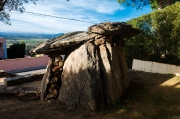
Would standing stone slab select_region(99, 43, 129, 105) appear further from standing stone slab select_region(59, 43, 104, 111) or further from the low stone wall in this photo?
the low stone wall

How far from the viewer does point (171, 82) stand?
26.6ft

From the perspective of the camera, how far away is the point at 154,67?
35.9ft

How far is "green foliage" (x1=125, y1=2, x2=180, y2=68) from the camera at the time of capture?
10148 mm

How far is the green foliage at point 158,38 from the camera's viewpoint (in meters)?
10.1

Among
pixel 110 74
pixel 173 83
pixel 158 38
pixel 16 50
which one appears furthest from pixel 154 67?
pixel 16 50

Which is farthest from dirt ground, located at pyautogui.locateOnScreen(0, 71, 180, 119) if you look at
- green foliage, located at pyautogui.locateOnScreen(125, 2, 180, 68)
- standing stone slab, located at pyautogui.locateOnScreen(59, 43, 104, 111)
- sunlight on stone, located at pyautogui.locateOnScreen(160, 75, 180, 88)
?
green foliage, located at pyautogui.locateOnScreen(125, 2, 180, 68)

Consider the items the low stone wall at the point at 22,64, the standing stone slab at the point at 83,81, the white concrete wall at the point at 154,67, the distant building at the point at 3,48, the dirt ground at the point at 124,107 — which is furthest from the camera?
the distant building at the point at 3,48

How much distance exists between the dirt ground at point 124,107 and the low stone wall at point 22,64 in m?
14.2

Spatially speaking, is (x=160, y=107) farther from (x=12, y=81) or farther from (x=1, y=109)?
(x=12, y=81)

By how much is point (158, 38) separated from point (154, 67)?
1827mm

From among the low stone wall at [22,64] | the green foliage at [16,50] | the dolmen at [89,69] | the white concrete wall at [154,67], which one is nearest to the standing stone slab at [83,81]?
the dolmen at [89,69]

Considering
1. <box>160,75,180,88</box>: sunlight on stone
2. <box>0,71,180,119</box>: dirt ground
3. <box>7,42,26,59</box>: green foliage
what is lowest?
<box>0,71,180,119</box>: dirt ground

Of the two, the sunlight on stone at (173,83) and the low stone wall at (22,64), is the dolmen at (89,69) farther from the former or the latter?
the low stone wall at (22,64)

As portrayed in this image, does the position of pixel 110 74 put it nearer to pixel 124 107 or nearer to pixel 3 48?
pixel 124 107
